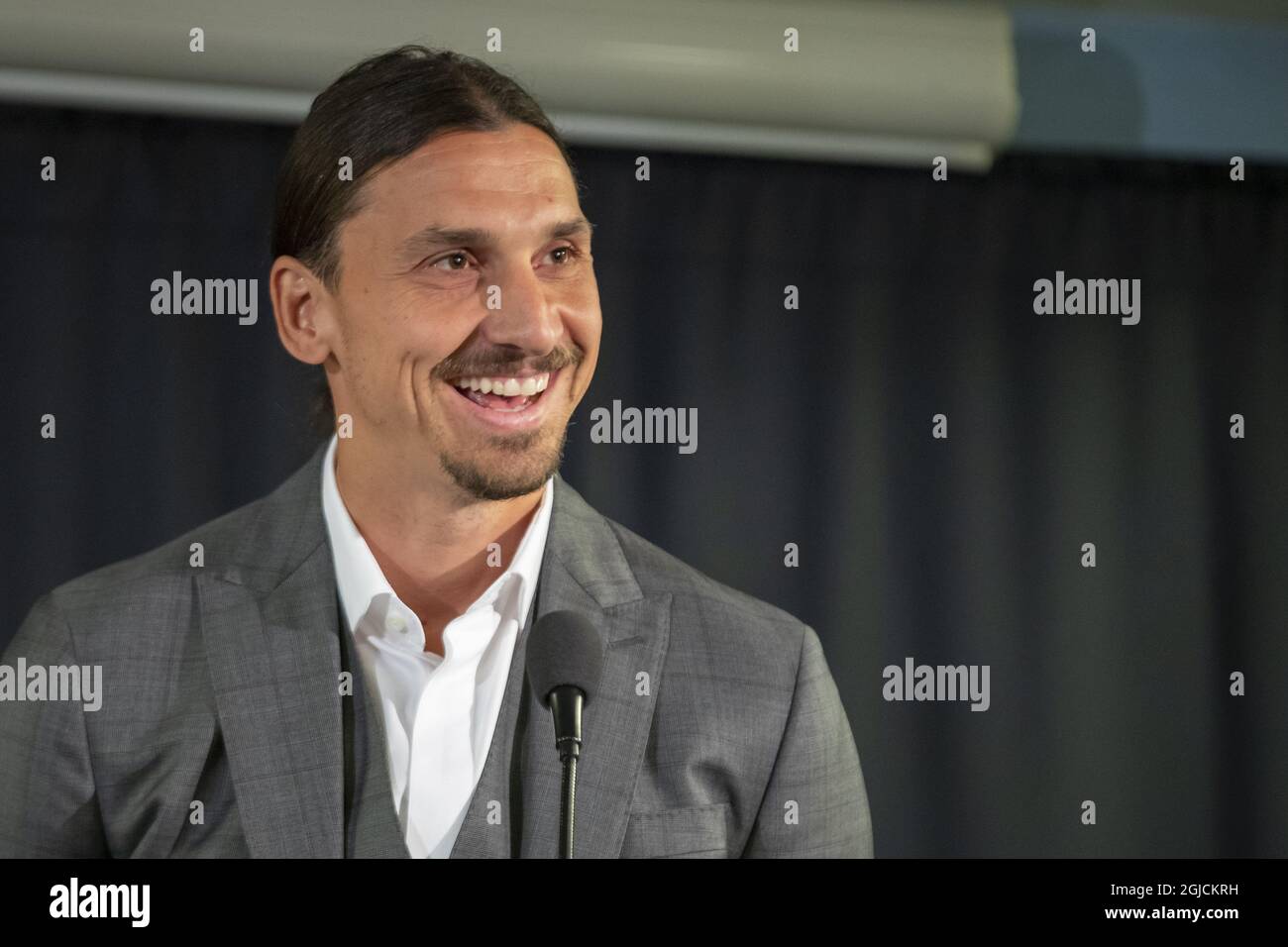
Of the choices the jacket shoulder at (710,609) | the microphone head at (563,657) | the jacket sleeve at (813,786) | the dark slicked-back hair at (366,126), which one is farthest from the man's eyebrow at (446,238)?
the jacket sleeve at (813,786)

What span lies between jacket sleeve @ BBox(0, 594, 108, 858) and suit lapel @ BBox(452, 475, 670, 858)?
546 mm

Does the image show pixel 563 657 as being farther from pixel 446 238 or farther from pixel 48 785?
pixel 48 785

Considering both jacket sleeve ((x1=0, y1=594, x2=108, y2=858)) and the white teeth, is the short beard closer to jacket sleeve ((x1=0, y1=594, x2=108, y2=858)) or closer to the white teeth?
the white teeth

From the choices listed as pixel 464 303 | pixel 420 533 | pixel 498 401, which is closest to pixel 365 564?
pixel 420 533

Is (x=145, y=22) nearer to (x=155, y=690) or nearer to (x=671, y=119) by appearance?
(x=671, y=119)

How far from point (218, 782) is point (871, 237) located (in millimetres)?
1396

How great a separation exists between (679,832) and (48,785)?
92 centimetres

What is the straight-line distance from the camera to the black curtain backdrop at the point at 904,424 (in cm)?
212

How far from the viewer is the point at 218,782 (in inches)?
75.2

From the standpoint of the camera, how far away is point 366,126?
201cm

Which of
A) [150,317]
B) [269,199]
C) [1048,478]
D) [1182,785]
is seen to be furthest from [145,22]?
[1182,785]

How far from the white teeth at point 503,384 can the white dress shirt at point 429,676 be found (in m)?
0.24

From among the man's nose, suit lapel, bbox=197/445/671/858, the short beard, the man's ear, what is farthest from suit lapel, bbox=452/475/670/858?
the man's ear
